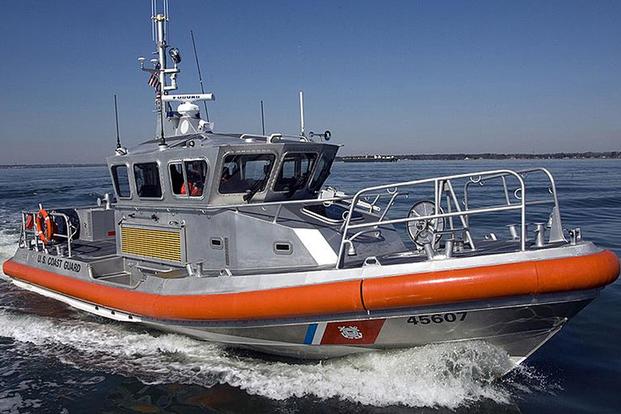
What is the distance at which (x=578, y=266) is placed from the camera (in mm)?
3924

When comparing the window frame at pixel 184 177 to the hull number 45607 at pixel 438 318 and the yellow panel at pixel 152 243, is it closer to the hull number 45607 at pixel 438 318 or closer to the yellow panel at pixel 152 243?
the yellow panel at pixel 152 243

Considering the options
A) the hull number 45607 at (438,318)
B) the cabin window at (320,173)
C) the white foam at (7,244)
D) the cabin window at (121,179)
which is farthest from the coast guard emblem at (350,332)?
the white foam at (7,244)

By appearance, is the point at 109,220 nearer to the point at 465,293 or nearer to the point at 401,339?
the point at 401,339

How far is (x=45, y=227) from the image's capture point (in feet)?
26.8

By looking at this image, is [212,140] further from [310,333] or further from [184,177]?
[310,333]

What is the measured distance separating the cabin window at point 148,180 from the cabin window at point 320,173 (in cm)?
186

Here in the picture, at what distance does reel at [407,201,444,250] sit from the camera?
487 centimetres

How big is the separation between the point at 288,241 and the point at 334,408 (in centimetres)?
168

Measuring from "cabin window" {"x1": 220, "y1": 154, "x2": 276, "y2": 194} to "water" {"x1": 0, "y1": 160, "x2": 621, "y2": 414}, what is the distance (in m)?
1.85

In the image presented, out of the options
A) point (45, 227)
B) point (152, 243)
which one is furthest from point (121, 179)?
point (45, 227)

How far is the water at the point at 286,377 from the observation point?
179 inches

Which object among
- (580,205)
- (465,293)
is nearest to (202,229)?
(465,293)

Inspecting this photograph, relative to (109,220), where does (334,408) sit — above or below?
below

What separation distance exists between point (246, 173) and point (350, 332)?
2.13 metres
